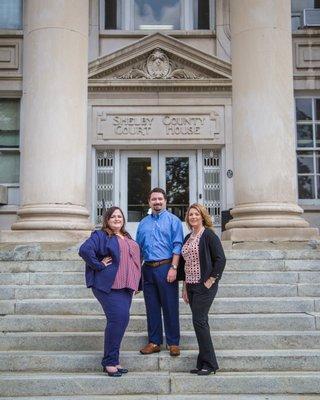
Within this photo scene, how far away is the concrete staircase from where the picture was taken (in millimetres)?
5113

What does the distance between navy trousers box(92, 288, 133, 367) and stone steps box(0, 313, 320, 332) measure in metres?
1.02

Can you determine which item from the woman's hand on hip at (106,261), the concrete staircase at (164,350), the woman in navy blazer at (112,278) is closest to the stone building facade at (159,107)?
the concrete staircase at (164,350)

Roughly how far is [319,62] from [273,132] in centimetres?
578

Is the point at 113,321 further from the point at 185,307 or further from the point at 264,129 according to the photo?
the point at 264,129

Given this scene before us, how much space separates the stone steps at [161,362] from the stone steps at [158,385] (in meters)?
0.30

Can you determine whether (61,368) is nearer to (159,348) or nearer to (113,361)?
(113,361)

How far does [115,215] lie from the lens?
5.57m

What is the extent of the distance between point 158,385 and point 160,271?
1167mm

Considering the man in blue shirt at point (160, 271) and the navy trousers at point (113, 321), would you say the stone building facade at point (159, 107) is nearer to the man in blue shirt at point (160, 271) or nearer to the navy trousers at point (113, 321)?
the man in blue shirt at point (160, 271)

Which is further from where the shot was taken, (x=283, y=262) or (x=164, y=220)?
(x=283, y=262)

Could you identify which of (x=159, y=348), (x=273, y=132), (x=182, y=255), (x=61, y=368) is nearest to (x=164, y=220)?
(x=182, y=255)

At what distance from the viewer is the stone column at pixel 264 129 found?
9.24 metres

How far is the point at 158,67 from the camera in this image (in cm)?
1405

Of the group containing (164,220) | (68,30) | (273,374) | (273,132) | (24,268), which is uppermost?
(68,30)
